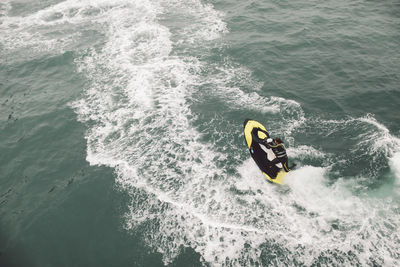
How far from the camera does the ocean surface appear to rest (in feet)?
32.9

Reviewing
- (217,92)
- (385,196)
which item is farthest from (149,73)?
(385,196)

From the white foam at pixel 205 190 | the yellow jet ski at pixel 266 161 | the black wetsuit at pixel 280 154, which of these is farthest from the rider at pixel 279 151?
the white foam at pixel 205 190

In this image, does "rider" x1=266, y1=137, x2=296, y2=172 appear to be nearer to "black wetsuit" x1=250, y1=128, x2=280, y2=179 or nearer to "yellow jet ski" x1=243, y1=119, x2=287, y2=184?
"yellow jet ski" x1=243, y1=119, x2=287, y2=184

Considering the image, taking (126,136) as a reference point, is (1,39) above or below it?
above

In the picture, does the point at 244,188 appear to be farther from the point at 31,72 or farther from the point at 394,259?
the point at 31,72

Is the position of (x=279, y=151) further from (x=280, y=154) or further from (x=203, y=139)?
(x=203, y=139)

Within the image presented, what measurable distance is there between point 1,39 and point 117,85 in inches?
631

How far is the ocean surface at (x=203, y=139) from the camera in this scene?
394 inches

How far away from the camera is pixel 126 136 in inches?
571

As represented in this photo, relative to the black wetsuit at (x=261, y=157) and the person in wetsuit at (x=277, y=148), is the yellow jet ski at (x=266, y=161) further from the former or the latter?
the person in wetsuit at (x=277, y=148)

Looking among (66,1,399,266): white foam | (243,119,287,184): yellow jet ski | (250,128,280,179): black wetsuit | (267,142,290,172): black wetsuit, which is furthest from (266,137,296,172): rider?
(66,1,399,266): white foam

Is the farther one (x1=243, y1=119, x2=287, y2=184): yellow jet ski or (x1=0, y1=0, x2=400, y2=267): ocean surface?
(x1=243, y1=119, x2=287, y2=184): yellow jet ski

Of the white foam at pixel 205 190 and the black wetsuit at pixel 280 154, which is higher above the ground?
the black wetsuit at pixel 280 154

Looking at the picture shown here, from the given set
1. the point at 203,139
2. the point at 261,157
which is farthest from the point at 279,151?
the point at 203,139
